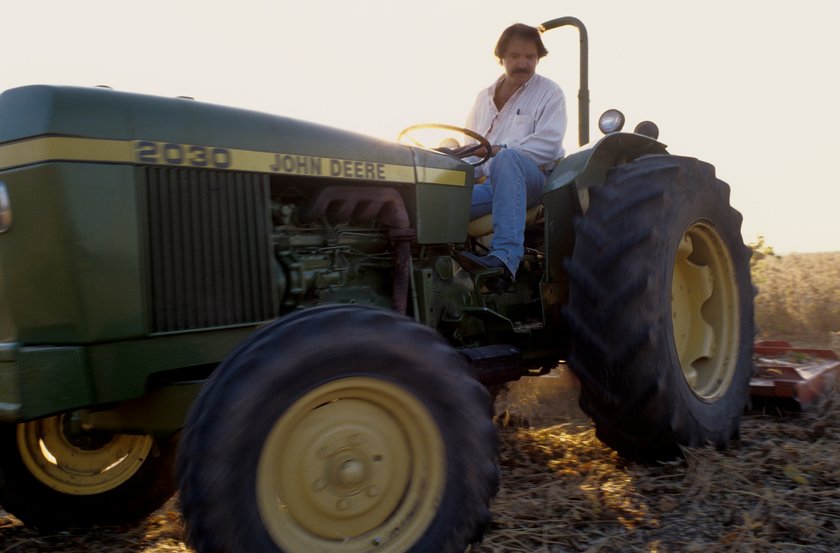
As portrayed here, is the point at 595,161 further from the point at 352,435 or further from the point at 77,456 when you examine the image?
the point at 77,456

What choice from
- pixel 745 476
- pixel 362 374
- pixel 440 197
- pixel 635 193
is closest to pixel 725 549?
pixel 745 476

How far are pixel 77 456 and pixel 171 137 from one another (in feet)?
4.40

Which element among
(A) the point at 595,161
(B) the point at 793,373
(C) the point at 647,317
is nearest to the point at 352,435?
(C) the point at 647,317

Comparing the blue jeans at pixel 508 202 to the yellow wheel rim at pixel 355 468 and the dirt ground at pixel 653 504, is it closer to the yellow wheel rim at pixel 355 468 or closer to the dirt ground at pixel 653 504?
the dirt ground at pixel 653 504

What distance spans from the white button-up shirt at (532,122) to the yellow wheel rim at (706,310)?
32.5 inches

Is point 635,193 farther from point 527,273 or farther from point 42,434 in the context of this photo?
point 42,434

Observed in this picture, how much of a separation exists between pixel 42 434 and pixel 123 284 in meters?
0.97

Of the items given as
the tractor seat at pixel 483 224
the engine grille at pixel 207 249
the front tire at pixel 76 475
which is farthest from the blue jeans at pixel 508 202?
the front tire at pixel 76 475

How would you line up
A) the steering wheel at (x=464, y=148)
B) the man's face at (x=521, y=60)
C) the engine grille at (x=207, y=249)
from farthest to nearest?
1. the man's face at (x=521, y=60)
2. the steering wheel at (x=464, y=148)
3. the engine grille at (x=207, y=249)

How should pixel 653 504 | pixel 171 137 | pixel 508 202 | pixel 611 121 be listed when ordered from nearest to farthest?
pixel 171 137 → pixel 653 504 → pixel 508 202 → pixel 611 121

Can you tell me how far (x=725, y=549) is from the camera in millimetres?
2141

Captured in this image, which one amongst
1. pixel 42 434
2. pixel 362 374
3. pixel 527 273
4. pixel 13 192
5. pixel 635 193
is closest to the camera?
pixel 362 374

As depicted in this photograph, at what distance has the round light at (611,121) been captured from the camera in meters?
3.62

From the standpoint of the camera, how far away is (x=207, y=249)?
2.32 m
